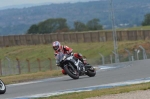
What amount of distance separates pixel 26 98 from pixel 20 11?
539 feet

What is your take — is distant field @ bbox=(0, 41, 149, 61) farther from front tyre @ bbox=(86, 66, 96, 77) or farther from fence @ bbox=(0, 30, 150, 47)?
front tyre @ bbox=(86, 66, 96, 77)

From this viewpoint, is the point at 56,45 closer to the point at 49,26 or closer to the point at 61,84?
the point at 61,84

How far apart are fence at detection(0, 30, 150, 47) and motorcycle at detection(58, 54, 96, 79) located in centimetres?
4903

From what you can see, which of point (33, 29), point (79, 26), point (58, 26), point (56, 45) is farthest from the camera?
point (58, 26)

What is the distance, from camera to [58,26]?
119562mm

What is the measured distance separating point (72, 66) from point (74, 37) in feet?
189

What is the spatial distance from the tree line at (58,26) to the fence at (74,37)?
28041 millimetres

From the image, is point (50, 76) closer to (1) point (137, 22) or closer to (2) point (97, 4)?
(1) point (137, 22)

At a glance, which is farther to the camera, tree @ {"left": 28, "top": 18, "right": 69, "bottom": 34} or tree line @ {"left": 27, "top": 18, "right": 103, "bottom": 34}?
tree @ {"left": 28, "top": 18, "right": 69, "bottom": 34}

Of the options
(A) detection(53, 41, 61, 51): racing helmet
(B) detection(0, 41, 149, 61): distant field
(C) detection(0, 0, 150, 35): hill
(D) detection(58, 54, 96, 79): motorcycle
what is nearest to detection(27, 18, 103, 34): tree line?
(C) detection(0, 0, 150, 35): hill

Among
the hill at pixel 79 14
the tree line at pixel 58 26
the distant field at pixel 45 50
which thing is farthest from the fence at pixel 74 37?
the hill at pixel 79 14

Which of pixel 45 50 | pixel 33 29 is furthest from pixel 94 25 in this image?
pixel 45 50

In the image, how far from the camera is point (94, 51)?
235 feet

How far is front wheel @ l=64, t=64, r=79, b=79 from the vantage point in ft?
72.4
